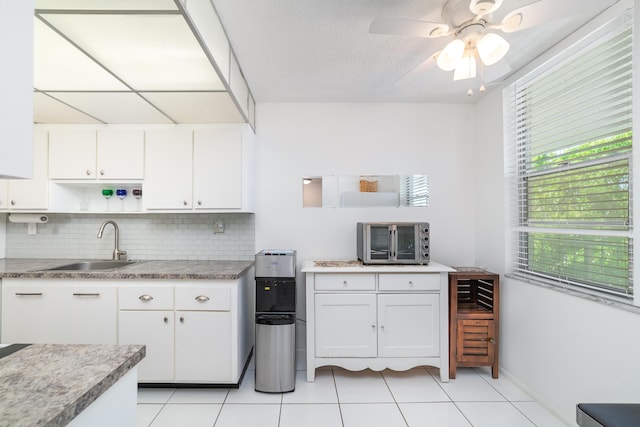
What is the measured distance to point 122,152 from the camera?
284 centimetres

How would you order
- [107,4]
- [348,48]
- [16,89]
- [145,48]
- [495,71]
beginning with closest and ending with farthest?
1. [16,89]
2. [107,4]
3. [145,48]
4. [495,71]
5. [348,48]

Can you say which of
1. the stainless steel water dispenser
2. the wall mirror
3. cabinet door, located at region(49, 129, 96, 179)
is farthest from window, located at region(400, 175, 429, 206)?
cabinet door, located at region(49, 129, 96, 179)

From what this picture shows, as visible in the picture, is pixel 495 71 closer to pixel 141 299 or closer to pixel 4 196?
pixel 141 299

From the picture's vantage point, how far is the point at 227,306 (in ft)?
8.01

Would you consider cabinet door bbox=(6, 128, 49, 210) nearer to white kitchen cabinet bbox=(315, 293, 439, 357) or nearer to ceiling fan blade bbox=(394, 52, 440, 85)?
white kitchen cabinet bbox=(315, 293, 439, 357)

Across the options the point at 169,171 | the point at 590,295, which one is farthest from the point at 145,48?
the point at 590,295

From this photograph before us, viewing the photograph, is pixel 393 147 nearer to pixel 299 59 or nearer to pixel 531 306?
pixel 299 59

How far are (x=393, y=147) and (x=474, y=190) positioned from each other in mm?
933

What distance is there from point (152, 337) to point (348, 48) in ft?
8.33

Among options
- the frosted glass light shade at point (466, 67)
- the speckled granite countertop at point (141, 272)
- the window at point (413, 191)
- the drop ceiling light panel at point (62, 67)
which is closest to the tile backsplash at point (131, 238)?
the speckled granite countertop at point (141, 272)

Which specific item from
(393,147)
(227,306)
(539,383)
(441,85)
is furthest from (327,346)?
(441,85)

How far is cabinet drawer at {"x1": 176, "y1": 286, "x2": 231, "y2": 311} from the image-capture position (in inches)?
95.6

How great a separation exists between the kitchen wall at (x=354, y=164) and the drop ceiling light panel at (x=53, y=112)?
1.49 m

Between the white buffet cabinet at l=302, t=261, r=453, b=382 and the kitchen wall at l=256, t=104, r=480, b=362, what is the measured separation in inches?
23.5
